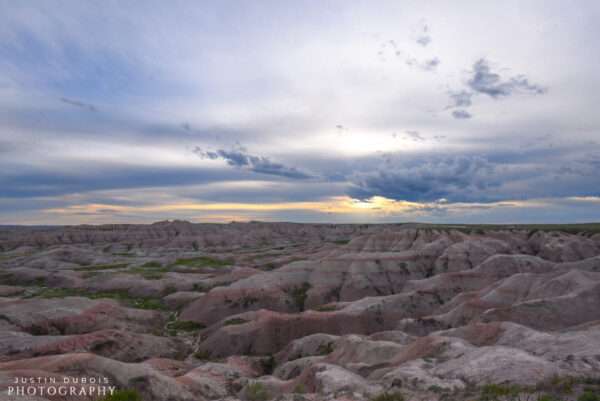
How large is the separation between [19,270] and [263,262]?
53.6 m

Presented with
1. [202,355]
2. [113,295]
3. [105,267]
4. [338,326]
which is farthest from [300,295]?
[105,267]

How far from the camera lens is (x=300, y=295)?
208ft

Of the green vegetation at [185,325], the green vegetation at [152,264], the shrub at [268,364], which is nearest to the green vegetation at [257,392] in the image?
the shrub at [268,364]

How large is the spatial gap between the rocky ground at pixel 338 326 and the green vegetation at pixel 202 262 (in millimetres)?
1568

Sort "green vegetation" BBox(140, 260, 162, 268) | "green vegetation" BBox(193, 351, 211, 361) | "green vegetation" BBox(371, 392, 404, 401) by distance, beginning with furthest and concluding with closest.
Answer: "green vegetation" BBox(140, 260, 162, 268), "green vegetation" BBox(193, 351, 211, 361), "green vegetation" BBox(371, 392, 404, 401)

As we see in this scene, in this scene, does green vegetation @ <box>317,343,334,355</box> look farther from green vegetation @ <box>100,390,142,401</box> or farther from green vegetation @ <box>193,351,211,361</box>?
green vegetation @ <box>100,390,142,401</box>

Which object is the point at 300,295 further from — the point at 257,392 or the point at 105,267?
the point at 105,267

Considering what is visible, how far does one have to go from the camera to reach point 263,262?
102 meters

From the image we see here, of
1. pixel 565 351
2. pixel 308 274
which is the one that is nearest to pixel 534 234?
pixel 308 274

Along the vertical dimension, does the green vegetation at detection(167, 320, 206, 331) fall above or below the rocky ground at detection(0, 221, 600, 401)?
below

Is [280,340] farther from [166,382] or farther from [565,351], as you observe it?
[565,351]

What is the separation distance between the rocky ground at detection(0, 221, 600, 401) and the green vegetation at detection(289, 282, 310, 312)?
1.14 ft

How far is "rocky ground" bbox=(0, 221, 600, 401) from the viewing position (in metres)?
18.8

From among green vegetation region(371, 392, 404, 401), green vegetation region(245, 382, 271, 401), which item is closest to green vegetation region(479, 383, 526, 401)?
green vegetation region(371, 392, 404, 401)
